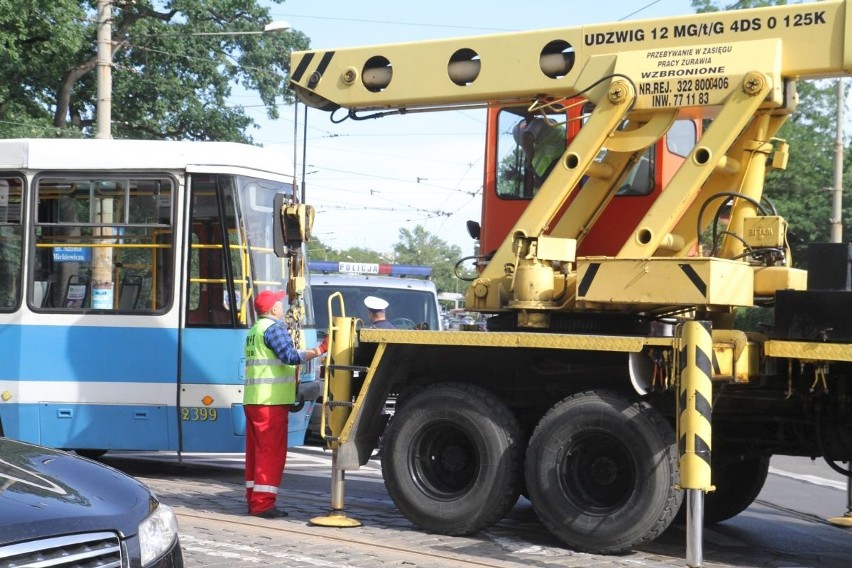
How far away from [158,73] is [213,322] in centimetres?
2215

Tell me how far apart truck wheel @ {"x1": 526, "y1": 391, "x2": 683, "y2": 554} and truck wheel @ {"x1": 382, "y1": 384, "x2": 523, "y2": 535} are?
27 centimetres

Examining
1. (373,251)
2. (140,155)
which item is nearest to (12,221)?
(140,155)

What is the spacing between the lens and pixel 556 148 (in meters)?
9.11

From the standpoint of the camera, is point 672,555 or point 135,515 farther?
point 672,555

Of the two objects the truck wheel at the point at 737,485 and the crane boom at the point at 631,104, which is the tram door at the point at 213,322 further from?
the truck wheel at the point at 737,485

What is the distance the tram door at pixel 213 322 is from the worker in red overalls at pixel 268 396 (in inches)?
56.4

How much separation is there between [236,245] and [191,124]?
22433 mm

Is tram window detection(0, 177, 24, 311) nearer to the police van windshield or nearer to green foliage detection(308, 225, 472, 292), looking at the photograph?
the police van windshield

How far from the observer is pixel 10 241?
1141 cm

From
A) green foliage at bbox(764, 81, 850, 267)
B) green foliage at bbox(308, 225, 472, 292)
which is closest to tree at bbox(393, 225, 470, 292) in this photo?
green foliage at bbox(308, 225, 472, 292)

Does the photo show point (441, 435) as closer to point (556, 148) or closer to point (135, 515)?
point (556, 148)

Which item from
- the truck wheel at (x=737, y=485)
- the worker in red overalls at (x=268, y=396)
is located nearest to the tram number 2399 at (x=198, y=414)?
the worker in red overalls at (x=268, y=396)

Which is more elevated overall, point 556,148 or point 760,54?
point 760,54

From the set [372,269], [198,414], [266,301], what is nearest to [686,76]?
[266,301]
